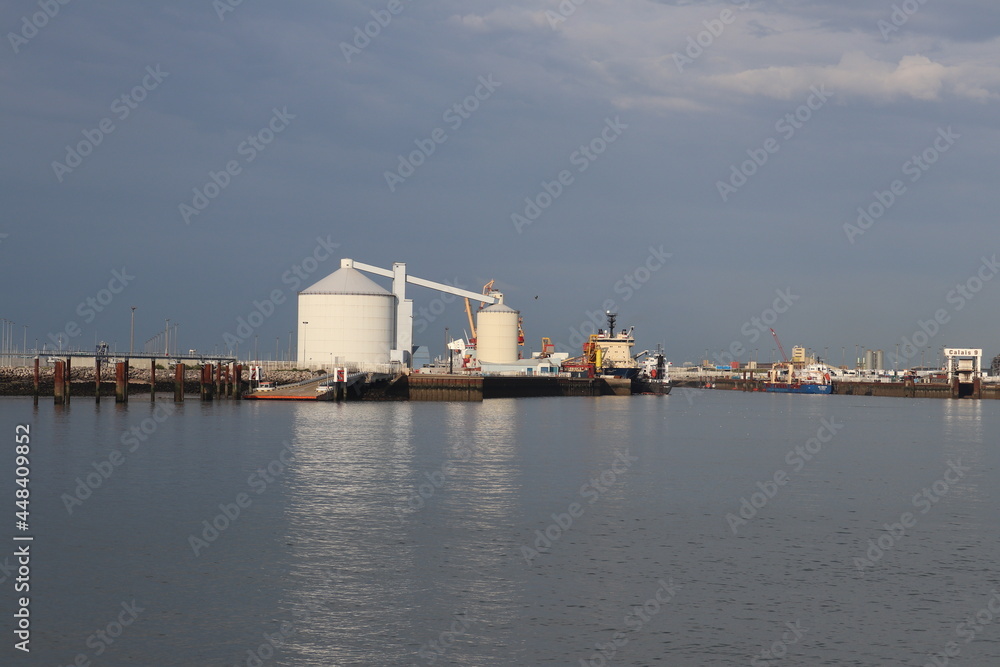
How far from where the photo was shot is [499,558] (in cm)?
2406

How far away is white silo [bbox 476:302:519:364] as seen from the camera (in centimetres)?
16600

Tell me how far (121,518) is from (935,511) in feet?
78.2

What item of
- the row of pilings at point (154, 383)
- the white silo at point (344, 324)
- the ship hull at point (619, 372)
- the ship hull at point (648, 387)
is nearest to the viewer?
the row of pilings at point (154, 383)

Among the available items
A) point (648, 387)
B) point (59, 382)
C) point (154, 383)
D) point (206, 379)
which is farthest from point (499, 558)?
point (648, 387)

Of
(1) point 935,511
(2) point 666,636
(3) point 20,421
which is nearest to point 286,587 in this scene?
(2) point 666,636

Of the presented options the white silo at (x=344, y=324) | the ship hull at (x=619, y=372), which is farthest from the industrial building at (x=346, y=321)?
the ship hull at (x=619, y=372)

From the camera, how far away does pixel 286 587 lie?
2112cm

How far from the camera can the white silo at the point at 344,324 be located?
400 feet

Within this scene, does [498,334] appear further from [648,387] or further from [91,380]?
[91,380]

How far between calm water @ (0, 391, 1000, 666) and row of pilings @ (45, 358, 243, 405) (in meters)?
36.2

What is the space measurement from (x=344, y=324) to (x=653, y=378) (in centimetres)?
6323

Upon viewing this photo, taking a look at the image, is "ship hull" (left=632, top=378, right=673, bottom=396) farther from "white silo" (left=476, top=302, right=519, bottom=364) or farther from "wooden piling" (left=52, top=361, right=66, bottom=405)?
"wooden piling" (left=52, top=361, right=66, bottom=405)

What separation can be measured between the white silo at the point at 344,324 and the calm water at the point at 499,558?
73.1m

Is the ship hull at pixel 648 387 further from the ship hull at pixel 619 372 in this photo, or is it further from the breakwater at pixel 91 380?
the breakwater at pixel 91 380
